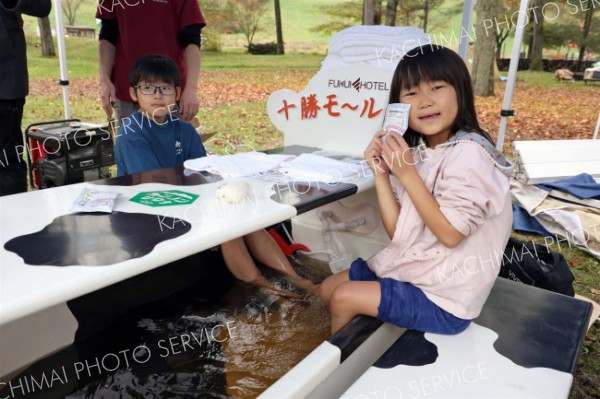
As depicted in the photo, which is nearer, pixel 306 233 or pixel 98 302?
pixel 98 302

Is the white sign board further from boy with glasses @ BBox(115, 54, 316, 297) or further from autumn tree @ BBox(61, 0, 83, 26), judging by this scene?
autumn tree @ BBox(61, 0, 83, 26)

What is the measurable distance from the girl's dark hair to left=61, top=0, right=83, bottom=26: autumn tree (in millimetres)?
16783

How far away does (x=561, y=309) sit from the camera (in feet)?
5.15

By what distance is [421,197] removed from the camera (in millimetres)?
1333

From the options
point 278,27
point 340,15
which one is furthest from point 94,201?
point 340,15

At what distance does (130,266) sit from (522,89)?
1370cm

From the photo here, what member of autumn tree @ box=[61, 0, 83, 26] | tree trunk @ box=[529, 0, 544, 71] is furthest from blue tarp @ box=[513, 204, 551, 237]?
autumn tree @ box=[61, 0, 83, 26]

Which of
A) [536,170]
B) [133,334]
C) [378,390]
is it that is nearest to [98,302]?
[133,334]

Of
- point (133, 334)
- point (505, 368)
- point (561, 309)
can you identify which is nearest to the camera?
point (505, 368)

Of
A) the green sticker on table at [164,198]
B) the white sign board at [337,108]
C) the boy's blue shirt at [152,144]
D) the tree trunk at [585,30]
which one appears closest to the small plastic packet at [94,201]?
the green sticker on table at [164,198]

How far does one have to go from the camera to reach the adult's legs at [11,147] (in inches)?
99.9

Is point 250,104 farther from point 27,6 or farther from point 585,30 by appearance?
point 585,30

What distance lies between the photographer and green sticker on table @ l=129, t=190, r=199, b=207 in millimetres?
1406

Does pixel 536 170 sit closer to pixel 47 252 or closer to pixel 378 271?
pixel 378 271
